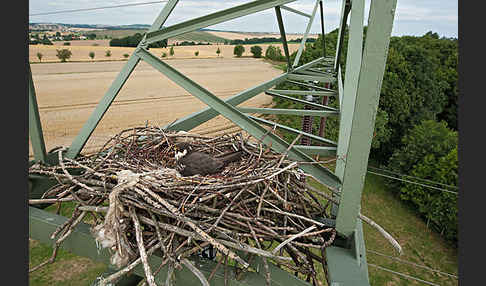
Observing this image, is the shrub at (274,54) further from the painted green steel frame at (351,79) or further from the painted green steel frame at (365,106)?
the painted green steel frame at (365,106)

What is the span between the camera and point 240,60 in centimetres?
4806

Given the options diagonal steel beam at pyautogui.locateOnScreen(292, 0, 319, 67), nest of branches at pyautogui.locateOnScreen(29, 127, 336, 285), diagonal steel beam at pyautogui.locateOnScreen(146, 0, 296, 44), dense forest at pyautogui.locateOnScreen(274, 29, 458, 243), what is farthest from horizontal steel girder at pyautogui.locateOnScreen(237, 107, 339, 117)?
dense forest at pyautogui.locateOnScreen(274, 29, 458, 243)

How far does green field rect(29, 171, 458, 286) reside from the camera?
8219mm

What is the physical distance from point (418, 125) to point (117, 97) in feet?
63.2

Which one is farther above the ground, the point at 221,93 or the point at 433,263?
the point at 221,93

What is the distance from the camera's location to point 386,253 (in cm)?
1006

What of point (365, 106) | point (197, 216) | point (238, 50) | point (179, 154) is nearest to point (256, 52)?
Result: point (238, 50)

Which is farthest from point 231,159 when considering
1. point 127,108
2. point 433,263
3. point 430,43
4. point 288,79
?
point 430,43

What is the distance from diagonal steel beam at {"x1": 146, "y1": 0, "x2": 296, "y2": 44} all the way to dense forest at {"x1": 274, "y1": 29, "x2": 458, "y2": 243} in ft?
30.3

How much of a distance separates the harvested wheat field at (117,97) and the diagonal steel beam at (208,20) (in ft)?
27.5

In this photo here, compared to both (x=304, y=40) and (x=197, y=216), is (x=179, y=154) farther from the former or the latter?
(x=304, y=40)

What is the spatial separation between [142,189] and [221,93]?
78.6 ft

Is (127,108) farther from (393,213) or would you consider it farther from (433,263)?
(433,263)

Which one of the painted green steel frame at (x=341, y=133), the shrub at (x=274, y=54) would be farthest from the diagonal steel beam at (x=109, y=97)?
the shrub at (x=274, y=54)
